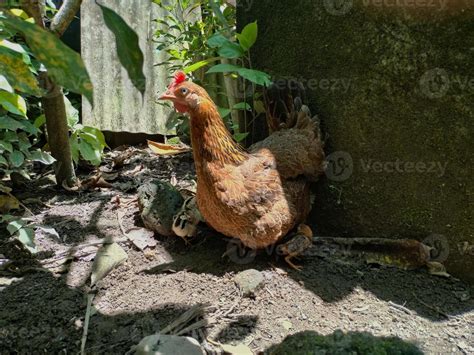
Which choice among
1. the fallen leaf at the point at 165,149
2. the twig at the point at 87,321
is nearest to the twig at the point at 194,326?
the twig at the point at 87,321

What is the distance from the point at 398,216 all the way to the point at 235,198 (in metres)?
0.96

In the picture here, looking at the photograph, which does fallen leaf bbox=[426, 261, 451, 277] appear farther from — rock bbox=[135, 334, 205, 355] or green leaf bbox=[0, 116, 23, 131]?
green leaf bbox=[0, 116, 23, 131]

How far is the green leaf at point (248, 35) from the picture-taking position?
275cm

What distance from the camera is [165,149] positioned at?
3.97m

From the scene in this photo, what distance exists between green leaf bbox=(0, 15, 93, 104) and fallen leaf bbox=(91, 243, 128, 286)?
1583 mm

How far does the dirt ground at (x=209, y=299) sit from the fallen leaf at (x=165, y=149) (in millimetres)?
1160

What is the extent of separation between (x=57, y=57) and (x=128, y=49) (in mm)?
171

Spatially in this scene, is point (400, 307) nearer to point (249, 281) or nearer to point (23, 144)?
point (249, 281)

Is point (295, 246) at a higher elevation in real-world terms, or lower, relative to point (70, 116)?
lower

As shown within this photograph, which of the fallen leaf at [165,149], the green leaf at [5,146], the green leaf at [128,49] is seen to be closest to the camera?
the green leaf at [128,49]

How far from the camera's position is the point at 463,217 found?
2.34 meters

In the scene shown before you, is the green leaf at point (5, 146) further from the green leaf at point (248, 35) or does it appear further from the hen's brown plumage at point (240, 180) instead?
the green leaf at point (248, 35)

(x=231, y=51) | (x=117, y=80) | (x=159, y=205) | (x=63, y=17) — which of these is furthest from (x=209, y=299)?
(x=117, y=80)

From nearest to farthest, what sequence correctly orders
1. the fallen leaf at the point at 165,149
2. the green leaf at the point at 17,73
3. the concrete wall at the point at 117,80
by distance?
the green leaf at the point at 17,73 → the fallen leaf at the point at 165,149 → the concrete wall at the point at 117,80
